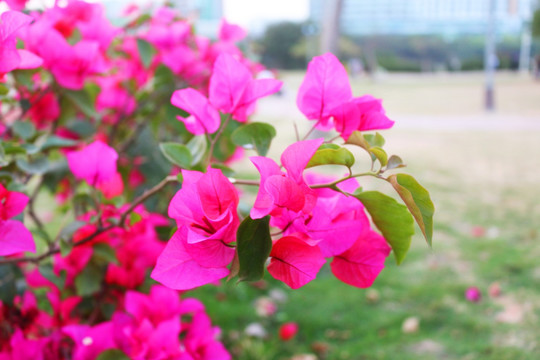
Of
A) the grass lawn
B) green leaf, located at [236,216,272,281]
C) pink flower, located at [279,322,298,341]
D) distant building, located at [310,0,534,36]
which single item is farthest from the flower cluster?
distant building, located at [310,0,534,36]

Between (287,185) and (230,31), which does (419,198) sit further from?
(230,31)

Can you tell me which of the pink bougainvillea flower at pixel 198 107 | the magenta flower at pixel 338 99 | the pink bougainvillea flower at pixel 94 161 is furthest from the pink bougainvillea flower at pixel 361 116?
the pink bougainvillea flower at pixel 94 161

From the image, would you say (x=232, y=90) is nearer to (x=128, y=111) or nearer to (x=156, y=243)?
(x=156, y=243)

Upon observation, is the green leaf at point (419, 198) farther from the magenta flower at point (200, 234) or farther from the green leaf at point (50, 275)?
the green leaf at point (50, 275)

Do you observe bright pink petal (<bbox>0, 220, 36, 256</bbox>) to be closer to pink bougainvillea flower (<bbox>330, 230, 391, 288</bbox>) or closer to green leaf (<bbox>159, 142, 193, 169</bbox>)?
green leaf (<bbox>159, 142, 193, 169</bbox>)

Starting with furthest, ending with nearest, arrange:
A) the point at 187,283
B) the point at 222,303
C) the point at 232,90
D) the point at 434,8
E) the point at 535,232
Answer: the point at 434,8, the point at 535,232, the point at 222,303, the point at 232,90, the point at 187,283

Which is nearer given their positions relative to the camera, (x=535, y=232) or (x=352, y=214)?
(x=352, y=214)

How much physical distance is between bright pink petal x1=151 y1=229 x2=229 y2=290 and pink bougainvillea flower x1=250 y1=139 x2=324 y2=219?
62 millimetres

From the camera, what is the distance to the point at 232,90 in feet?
1.62

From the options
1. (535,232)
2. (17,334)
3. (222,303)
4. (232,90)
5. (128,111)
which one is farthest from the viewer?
(535,232)

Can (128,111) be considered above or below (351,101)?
below

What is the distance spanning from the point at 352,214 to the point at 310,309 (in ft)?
4.36

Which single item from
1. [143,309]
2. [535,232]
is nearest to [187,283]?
[143,309]

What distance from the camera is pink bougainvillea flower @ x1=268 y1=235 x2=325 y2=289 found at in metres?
0.38
